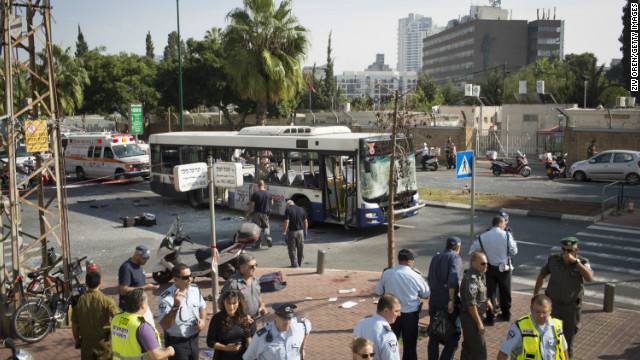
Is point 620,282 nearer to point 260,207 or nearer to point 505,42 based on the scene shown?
point 260,207

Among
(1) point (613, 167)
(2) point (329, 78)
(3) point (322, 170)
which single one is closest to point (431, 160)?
(1) point (613, 167)

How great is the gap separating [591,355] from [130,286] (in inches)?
255

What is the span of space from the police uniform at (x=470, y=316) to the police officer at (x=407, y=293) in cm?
48

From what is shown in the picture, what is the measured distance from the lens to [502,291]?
8.62 meters

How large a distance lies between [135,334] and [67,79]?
45.6 m

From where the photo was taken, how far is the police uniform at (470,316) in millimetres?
6344

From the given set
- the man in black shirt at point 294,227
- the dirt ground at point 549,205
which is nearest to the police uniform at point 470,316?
the man in black shirt at point 294,227

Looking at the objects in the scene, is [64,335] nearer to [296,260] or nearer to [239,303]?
[239,303]

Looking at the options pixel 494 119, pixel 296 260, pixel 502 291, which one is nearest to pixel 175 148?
pixel 296 260

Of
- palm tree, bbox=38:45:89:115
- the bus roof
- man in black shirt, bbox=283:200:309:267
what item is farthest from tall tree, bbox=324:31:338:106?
man in black shirt, bbox=283:200:309:267

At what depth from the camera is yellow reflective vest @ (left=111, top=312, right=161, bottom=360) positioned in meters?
5.28

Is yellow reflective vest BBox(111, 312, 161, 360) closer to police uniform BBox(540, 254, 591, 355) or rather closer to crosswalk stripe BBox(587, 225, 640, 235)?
police uniform BBox(540, 254, 591, 355)

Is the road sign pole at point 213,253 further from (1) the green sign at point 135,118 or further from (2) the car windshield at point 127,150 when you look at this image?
(1) the green sign at point 135,118

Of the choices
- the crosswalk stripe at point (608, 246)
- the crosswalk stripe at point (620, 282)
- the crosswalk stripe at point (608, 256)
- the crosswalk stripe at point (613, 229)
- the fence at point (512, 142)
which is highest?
the fence at point (512, 142)
